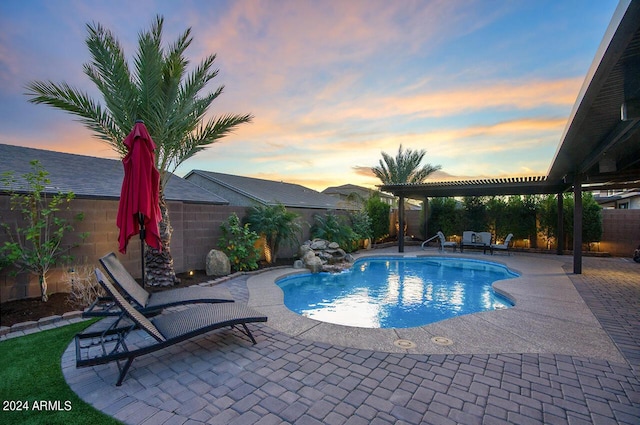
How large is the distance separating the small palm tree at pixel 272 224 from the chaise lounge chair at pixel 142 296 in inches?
195

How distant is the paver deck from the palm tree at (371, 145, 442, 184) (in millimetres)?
20659

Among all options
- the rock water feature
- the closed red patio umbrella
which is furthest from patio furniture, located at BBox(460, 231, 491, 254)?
the closed red patio umbrella

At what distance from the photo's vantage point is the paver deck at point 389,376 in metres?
2.50

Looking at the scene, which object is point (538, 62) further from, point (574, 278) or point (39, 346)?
point (39, 346)

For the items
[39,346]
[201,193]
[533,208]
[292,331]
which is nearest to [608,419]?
[292,331]

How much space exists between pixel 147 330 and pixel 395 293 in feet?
21.8

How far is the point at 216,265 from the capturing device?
8.44 m

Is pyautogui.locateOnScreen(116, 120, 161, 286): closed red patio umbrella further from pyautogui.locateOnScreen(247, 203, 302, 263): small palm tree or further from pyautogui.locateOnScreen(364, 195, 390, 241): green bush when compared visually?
pyautogui.locateOnScreen(364, 195, 390, 241): green bush

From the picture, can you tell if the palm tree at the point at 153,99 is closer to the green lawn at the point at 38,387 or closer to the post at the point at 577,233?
the green lawn at the point at 38,387

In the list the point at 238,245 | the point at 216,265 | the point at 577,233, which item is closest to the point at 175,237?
the point at 216,265

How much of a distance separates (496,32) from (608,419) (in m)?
9.86

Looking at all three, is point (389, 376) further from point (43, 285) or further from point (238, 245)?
point (238, 245)

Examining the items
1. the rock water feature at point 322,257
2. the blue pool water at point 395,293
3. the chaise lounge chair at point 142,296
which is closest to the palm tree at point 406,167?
the blue pool water at point 395,293

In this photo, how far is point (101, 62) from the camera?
6.02m
